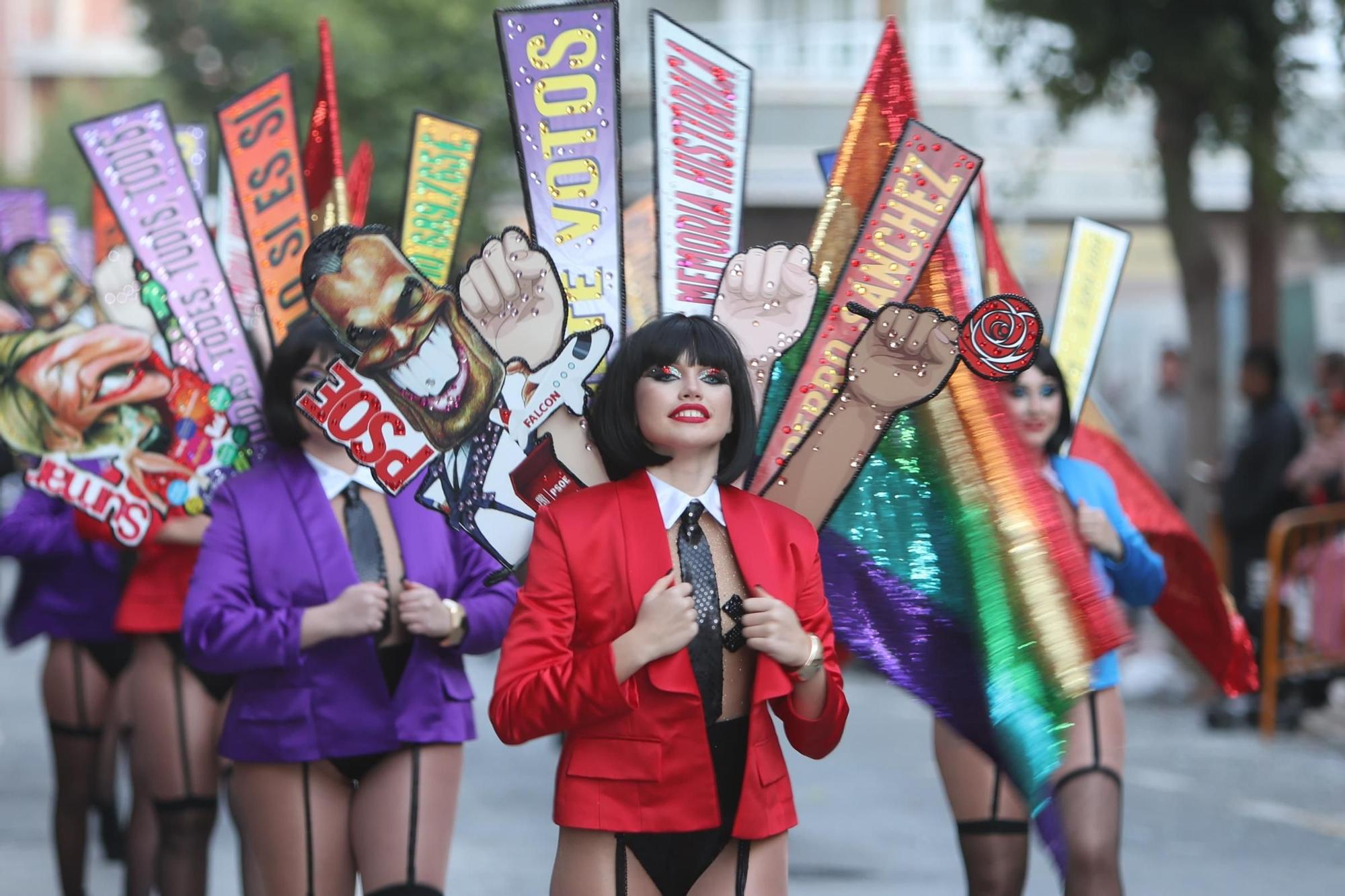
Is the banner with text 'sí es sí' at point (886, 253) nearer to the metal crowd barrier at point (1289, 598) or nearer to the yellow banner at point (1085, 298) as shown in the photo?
the yellow banner at point (1085, 298)

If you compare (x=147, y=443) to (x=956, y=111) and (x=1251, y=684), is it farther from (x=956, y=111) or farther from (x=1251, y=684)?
(x=956, y=111)

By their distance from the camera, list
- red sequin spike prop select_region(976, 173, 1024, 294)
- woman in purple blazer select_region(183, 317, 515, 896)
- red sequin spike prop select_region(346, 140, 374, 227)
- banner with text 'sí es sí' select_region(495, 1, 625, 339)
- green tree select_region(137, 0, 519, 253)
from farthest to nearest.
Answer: green tree select_region(137, 0, 519, 253) → red sequin spike prop select_region(346, 140, 374, 227) → red sequin spike prop select_region(976, 173, 1024, 294) → woman in purple blazer select_region(183, 317, 515, 896) → banner with text 'sí es sí' select_region(495, 1, 625, 339)

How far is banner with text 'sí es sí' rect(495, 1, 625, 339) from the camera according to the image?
12.1 ft

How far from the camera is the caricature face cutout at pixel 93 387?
5.09m

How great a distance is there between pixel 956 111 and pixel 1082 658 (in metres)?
23.4

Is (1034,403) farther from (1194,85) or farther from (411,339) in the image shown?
(1194,85)

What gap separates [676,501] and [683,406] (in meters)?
0.17

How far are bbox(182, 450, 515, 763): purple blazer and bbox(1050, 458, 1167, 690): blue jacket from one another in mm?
1584

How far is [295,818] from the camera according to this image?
4.12 metres

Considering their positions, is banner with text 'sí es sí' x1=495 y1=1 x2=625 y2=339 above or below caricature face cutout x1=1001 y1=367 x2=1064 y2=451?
above

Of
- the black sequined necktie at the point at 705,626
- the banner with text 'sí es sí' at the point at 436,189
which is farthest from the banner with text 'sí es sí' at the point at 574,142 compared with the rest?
the banner with text 'sí es sí' at the point at 436,189

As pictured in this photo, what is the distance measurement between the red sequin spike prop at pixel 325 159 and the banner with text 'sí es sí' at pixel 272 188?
0.16 feet

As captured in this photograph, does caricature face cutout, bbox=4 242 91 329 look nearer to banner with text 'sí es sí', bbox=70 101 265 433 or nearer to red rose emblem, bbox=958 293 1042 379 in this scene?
banner with text 'sí es sí', bbox=70 101 265 433

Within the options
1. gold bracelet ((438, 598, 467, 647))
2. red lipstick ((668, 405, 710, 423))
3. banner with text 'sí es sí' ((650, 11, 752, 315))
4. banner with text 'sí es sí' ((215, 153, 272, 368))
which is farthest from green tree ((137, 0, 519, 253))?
red lipstick ((668, 405, 710, 423))
